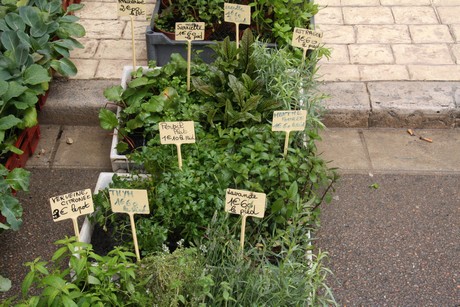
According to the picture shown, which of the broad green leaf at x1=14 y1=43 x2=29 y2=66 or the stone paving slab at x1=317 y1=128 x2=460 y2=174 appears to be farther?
the stone paving slab at x1=317 y1=128 x2=460 y2=174

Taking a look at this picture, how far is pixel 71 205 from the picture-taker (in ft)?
8.20

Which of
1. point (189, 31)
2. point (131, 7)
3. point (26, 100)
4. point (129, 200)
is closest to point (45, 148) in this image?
→ point (26, 100)

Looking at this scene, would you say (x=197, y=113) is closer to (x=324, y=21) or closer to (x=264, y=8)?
(x=264, y=8)

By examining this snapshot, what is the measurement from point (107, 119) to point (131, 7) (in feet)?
2.33

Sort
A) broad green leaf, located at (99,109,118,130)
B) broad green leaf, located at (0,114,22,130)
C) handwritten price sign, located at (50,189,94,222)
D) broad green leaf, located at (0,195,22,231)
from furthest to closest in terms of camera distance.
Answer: broad green leaf, located at (99,109,118,130), broad green leaf, located at (0,114,22,130), broad green leaf, located at (0,195,22,231), handwritten price sign, located at (50,189,94,222)

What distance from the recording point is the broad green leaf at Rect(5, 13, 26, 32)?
12.2 feet

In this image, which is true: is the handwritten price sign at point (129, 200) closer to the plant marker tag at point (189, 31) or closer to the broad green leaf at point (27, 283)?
the broad green leaf at point (27, 283)

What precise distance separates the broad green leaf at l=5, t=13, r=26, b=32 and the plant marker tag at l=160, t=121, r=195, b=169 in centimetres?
149

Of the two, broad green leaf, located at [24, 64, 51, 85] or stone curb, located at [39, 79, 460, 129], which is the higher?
broad green leaf, located at [24, 64, 51, 85]

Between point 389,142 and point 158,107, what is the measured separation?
1.55 metres

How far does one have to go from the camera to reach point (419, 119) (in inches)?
→ 157

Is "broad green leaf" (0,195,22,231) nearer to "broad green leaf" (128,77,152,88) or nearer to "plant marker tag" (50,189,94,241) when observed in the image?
"plant marker tag" (50,189,94,241)

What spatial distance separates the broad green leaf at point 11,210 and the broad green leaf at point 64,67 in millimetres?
1094

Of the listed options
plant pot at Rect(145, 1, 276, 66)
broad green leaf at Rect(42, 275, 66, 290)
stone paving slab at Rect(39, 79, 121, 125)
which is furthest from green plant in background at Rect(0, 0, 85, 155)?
broad green leaf at Rect(42, 275, 66, 290)
